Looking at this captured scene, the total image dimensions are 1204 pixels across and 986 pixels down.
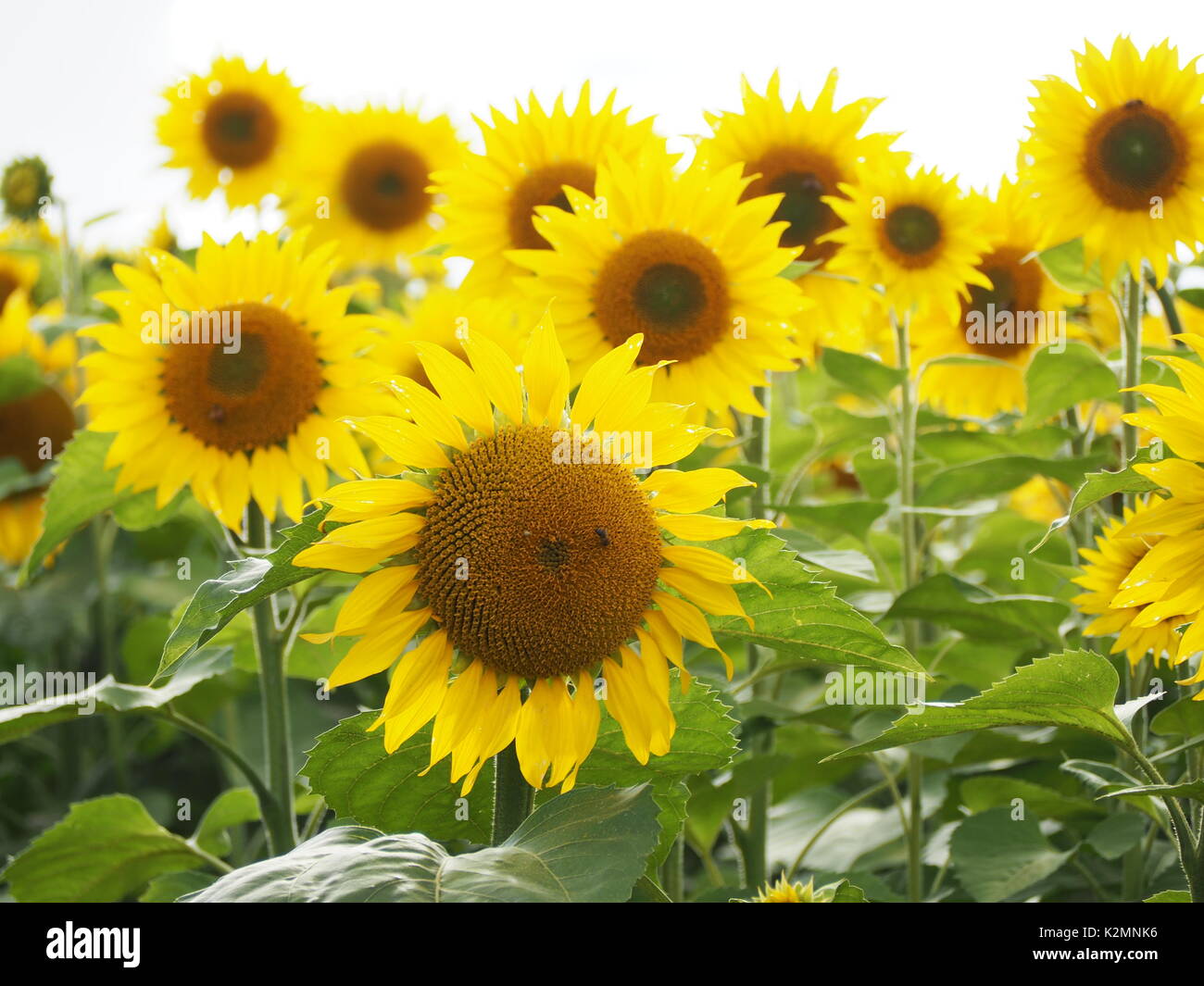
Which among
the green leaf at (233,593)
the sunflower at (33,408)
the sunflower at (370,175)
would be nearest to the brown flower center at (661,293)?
the green leaf at (233,593)

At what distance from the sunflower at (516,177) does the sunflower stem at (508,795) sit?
804mm

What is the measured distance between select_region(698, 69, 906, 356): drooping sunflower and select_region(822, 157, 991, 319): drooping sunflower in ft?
0.13

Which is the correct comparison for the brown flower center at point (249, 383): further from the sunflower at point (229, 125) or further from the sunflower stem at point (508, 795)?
the sunflower at point (229, 125)

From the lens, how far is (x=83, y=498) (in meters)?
1.63

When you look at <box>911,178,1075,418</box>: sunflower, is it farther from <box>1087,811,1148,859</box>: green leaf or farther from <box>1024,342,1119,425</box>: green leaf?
<box>1087,811,1148,859</box>: green leaf

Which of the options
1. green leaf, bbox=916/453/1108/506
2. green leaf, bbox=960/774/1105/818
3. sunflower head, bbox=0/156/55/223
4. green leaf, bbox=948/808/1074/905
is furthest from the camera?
sunflower head, bbox=0/156/55/223

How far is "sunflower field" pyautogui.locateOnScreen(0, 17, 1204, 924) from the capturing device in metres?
0.99

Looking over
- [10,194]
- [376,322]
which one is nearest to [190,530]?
[10,194]

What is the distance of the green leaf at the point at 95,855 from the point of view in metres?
1.49

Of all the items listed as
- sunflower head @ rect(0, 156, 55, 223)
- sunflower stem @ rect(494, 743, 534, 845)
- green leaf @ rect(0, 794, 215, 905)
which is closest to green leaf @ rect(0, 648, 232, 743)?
green leaf @ rect(0, 794, 215, 905)

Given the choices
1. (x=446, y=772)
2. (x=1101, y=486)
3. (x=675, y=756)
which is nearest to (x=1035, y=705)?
(x=1101, y=486)
